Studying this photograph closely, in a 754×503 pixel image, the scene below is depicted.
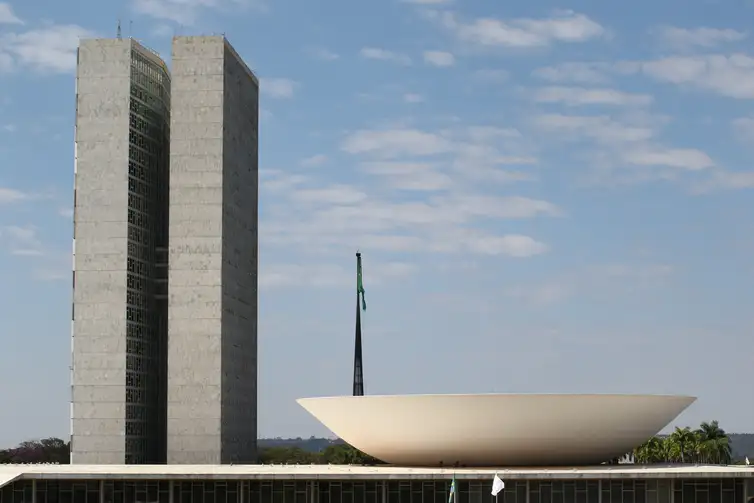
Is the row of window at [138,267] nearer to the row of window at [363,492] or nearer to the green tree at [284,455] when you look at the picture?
the row of window at [363,492]

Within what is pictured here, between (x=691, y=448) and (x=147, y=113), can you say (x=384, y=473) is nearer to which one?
(x=147, y=113)

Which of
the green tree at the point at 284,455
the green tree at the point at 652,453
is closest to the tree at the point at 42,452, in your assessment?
the green tree at the point at 284,455

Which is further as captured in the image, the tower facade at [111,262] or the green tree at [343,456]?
the green tree at [343,456]

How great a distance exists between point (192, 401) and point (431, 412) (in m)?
33.3

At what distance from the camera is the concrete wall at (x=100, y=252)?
114 m

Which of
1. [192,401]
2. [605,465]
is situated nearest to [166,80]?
[192,401]

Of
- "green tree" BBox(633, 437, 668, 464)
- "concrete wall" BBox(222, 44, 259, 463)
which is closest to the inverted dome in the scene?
"concrete wall" BBox(222, 44, 259, 463)

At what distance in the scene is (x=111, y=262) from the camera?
115562 millimetres

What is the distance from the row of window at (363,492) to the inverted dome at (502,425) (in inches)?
101

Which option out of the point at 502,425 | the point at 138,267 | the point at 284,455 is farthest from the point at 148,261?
the point at 284,455

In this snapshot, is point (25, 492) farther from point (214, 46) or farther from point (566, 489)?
point (214, 46)

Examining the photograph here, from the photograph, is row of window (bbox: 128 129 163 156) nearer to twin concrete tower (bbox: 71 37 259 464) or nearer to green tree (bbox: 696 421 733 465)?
twin concrete tower (bbox: 71 37 259 464)

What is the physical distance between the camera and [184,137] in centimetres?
11731

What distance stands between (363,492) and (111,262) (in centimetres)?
3752
